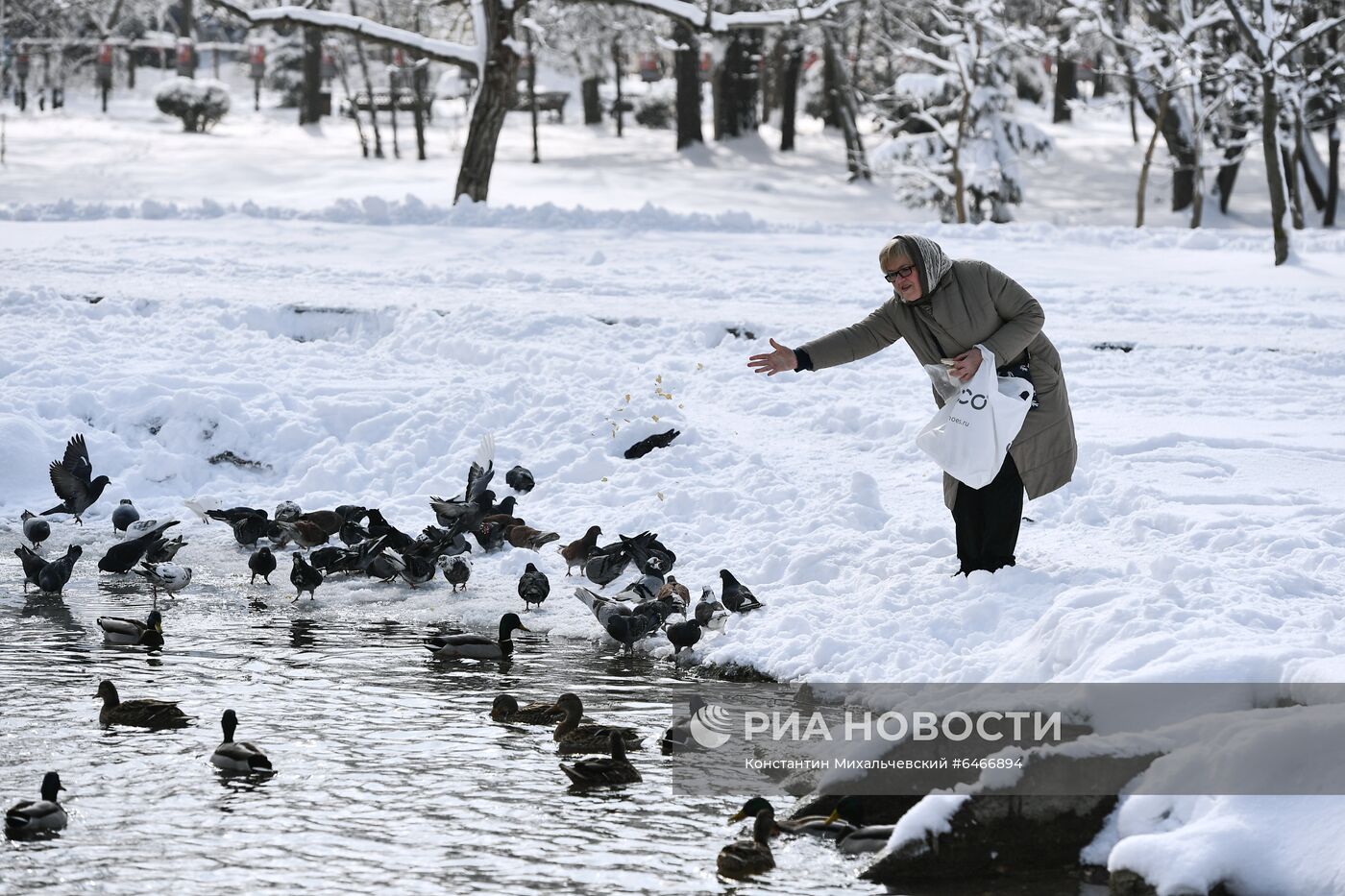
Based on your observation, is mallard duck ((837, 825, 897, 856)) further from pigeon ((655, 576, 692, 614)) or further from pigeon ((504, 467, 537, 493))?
pigeon ((504, 467, 537, 493))

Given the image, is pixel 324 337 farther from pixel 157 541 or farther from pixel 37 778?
pixel 37 778

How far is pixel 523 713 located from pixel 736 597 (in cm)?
181

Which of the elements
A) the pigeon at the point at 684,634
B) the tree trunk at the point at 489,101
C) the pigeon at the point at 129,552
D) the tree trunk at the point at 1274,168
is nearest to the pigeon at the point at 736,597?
the pigeon at the point at 684,634

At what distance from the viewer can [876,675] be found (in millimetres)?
7406

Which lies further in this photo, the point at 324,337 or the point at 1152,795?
the point at 324,337

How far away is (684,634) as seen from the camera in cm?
811

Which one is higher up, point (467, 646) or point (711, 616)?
point (711, 616)

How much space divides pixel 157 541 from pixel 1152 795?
6.70 meters

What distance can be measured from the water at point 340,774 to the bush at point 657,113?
134ft

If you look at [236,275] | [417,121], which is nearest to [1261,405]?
[236,275]

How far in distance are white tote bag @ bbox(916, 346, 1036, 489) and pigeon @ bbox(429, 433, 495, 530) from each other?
13.1ft

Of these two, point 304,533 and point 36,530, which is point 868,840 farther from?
point 36,530

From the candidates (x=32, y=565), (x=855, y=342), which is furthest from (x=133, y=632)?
(x=855, y=342)

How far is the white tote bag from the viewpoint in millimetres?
7344
